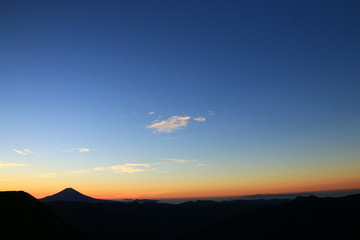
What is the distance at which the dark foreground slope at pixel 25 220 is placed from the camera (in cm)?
3234

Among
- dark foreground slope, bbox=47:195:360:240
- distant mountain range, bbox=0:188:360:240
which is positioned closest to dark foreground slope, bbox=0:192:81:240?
distant mountain range, bbox=0:188:360:240

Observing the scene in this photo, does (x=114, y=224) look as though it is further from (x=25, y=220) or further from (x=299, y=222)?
(x=25, y=220)

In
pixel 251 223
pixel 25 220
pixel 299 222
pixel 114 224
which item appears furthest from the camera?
pixel 251 223

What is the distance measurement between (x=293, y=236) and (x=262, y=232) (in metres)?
17.7

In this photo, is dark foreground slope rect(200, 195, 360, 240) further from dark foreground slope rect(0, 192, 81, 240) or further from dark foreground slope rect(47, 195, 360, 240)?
dark foreground slope rect(0, 192, 81, 240)

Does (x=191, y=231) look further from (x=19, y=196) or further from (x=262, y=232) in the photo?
(x=19, y=196)

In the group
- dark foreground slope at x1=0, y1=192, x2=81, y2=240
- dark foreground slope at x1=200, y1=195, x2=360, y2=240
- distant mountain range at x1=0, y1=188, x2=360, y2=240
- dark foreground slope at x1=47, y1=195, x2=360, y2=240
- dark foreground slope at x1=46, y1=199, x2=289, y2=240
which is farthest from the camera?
dark foreground slope at x1=46, y1=199, x2=289, y2=240

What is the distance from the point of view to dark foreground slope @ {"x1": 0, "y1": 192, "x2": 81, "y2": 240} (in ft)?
106

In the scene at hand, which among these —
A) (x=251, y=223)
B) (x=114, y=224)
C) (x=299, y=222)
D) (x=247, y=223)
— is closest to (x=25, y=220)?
(x=114, y=224)

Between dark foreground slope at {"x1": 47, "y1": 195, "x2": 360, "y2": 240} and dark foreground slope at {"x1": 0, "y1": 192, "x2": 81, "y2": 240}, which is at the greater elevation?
dark foreground slope at {"x1": 0, "y1": 192, "x2": 81, "y2": 240}

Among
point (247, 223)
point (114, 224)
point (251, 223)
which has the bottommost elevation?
point (247, 223)

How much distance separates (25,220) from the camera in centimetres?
3662

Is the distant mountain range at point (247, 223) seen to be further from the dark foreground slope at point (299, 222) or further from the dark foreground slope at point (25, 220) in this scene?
the dark foreground slope at point (25, 220)

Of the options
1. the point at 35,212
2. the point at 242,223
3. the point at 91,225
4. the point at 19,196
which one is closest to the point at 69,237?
the point at 35,212
